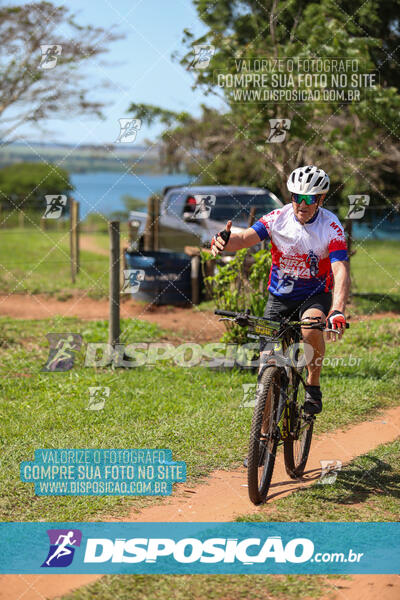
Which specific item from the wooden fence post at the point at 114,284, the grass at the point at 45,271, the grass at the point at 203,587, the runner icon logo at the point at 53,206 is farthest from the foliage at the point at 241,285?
the grass at the point at 45,271

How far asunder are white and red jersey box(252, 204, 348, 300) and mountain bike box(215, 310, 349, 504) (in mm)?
333

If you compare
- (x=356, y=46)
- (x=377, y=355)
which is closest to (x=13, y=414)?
(x=377, y=355)

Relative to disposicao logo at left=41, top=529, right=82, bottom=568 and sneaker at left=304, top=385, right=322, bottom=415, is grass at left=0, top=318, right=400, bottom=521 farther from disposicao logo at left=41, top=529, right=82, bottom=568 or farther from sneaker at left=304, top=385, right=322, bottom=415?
sneaker at left=304, top=385, right=322, bottom=415

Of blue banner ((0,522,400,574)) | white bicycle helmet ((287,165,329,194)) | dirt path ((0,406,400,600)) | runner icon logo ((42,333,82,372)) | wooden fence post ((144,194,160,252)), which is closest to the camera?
dirt path ((0,406,400,600))

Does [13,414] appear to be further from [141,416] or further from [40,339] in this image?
[40,339]

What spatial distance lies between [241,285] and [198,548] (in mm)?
4713

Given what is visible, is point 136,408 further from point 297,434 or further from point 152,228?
point 152,228

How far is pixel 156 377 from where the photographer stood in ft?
25.9

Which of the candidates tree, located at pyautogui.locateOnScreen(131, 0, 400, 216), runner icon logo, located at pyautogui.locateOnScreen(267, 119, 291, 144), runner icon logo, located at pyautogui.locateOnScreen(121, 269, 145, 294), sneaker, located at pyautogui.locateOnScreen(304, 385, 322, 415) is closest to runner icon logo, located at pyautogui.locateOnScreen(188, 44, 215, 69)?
tree, located at pyautogui.locateOnScreen(131, 0, 400, 216)

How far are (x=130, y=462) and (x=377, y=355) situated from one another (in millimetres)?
4597

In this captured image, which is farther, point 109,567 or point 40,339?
point 40,339

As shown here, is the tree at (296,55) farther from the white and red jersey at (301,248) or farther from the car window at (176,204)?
the white and red jersey at (301,248)

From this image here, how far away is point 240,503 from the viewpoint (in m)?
4.86

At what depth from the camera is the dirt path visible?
3742mm
